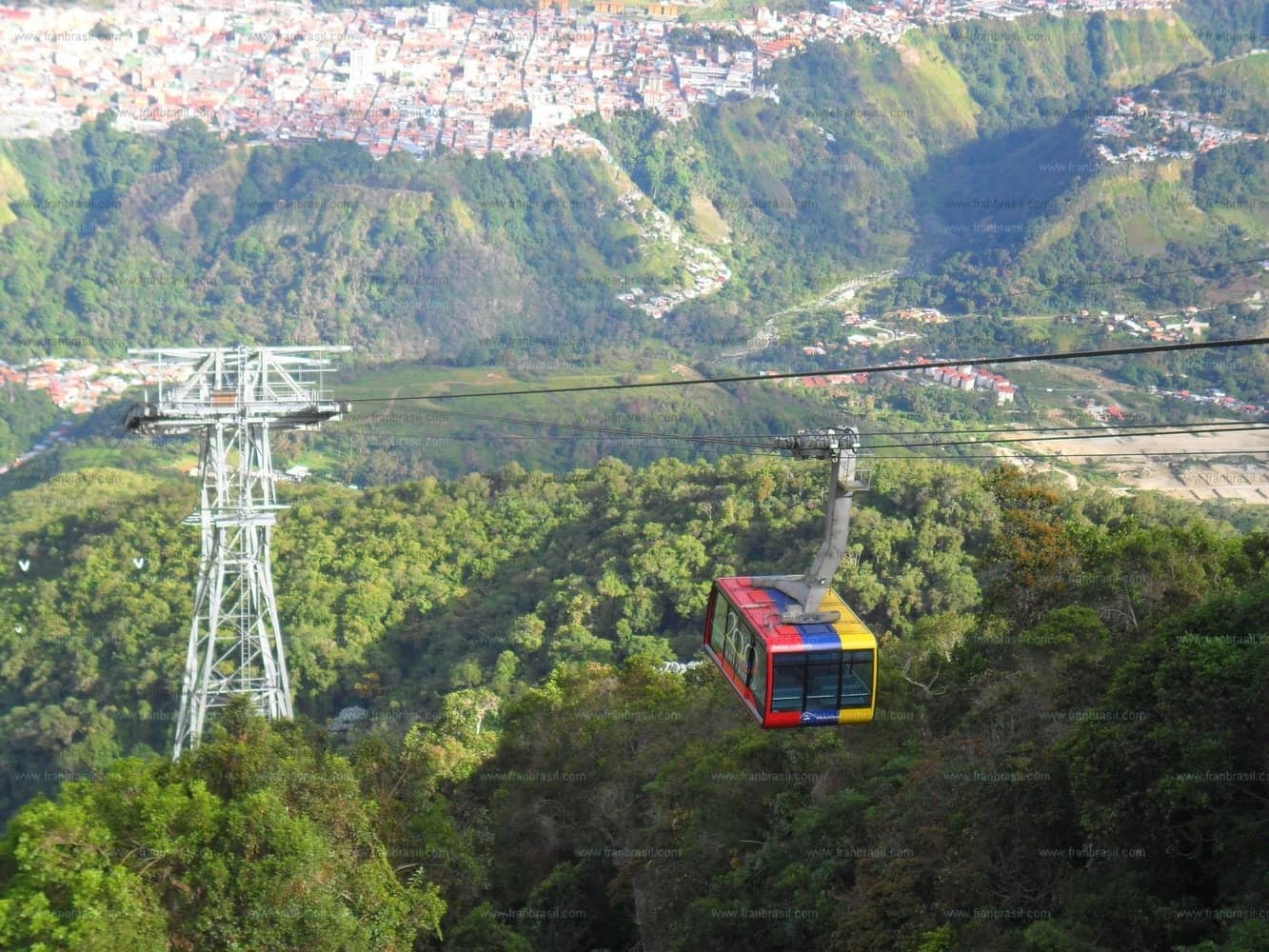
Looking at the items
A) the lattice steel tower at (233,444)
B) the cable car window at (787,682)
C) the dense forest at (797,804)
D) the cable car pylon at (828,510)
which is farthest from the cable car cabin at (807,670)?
the lattice steel tower at (233,444)

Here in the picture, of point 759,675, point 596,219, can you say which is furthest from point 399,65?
point 759,675

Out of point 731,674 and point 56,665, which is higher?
point 731,674

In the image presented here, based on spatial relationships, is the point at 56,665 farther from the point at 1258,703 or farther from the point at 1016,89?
the point at 1016,89

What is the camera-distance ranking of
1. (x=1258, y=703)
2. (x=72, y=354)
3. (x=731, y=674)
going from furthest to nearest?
(x=72, y=354) < (x=731, y=674) < (x=1258, y=703)

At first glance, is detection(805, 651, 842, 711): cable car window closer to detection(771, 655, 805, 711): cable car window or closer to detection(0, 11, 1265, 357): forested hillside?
detection(771, 655, 805, 711): cable car window

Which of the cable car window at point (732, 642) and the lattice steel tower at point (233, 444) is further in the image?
the lattice steel tower at point (233, 444)

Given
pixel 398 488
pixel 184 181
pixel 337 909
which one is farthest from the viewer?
pixel 184 181

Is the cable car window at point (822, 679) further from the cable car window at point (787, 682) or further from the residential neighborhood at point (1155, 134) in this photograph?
the residential neighborhood at point (1155, 134)

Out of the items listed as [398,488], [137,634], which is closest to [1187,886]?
[137,634]
